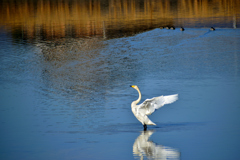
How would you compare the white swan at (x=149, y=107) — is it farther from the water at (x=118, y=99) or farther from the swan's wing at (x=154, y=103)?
the water at (x=118, y=99)

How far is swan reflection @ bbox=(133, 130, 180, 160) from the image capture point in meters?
9.27

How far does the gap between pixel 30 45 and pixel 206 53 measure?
41.4ft

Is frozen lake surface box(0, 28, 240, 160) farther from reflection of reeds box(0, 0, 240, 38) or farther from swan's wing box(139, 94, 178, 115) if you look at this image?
reflection of reeds box(0, 0, 240, 38)

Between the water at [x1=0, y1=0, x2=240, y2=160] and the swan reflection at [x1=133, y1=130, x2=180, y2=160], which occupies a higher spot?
the water at [x1=0, y1=0, x2=240, y2=160]

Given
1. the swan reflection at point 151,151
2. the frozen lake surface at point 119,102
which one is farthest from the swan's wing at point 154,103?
the swan reflection at point 151,151

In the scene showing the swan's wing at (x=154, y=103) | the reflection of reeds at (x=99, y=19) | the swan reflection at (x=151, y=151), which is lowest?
the swan reflection at (x=151, y=151)

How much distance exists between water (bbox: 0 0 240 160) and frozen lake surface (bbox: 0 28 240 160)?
25 millimetres

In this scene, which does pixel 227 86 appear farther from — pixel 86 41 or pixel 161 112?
pixel 86 41

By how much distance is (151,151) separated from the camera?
382 inches

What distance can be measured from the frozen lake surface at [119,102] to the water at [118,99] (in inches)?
1.0

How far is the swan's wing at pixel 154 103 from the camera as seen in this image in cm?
1091

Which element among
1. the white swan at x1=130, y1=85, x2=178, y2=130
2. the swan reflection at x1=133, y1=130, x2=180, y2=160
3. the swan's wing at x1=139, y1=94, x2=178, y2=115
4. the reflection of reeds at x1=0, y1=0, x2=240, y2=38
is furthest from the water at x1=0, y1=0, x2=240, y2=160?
the reflection of reeds at x1=0, y1=0, x2=240, y2=38

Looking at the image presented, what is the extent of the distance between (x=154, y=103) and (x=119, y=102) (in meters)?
2.90

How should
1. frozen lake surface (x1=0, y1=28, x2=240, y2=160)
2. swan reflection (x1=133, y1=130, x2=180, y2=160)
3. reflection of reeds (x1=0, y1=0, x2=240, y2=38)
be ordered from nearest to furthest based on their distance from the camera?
1. swan reflection (x1=133, y1=130, x2=180, y2=160)
2. frozen lake surface (x1=0, y1=28, x2=240, y2=160)
3. reflection of reeds (x1=0, y1=0, x2=240, y2=38)
